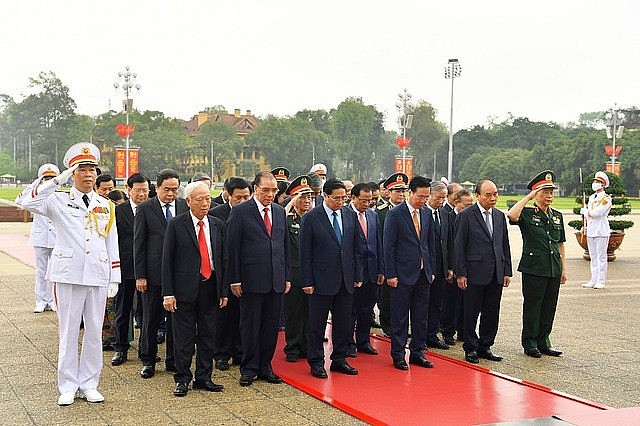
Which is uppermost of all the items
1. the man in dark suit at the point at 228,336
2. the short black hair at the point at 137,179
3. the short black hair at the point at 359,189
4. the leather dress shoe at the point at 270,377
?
the short black hair at the point at 137,179

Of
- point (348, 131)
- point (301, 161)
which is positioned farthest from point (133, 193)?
point (348, 131)

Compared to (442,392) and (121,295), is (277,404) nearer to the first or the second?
(442,392)

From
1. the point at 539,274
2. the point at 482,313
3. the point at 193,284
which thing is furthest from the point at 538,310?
the point at 193,284

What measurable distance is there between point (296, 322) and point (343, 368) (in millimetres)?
870

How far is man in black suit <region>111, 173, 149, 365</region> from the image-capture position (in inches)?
273

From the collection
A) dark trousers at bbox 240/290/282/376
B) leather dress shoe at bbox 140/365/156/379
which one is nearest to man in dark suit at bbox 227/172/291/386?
dark trousers at bbox 240/290/282/376

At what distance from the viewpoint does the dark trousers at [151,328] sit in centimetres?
630

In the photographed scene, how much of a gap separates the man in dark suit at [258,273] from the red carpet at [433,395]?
1.22 feet

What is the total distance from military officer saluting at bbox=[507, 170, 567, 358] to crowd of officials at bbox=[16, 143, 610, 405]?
0.01 meters

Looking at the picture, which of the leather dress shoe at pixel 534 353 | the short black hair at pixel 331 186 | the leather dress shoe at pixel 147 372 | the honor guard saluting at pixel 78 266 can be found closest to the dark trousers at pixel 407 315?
the short black hair at pixel 331 186

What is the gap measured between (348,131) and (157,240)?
8483 cm

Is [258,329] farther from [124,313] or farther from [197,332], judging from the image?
[124,313]

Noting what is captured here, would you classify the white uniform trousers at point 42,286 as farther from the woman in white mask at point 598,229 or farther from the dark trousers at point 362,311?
the woman in white mask at point 598,229

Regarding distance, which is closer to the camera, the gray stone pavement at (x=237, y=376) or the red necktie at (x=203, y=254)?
the gray stone pavement at (x=237, y=376)
